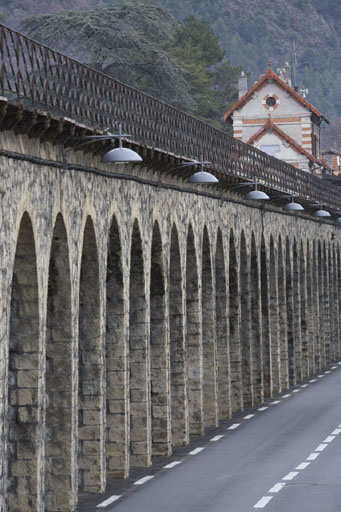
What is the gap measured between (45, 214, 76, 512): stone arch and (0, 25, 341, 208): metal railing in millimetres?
2560

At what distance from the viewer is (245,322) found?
46281 millimetres

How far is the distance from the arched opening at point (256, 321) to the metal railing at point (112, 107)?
→ 9.70 ft

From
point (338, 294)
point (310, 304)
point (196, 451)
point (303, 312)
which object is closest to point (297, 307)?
point (303, 312)

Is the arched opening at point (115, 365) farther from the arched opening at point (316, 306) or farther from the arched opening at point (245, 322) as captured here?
the arched opening at point (316, 306)

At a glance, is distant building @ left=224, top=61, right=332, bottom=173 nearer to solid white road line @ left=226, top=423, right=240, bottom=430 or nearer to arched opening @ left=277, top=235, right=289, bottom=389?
arched opening @ left=277, top=235, right=289, bottom=389

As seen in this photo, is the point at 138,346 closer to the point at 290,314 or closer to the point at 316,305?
the point at 290,314

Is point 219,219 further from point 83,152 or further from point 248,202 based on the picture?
point 83,152

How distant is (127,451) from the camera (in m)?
28.9

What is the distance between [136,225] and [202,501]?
766 cm

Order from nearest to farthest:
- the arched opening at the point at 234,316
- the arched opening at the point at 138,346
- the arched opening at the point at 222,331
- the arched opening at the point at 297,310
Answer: the arched opening at the point at 138,346 → the arched opening at the point at 222,331 → the arched opening at the point at 234,316 → the arched opening at the point at 297,310

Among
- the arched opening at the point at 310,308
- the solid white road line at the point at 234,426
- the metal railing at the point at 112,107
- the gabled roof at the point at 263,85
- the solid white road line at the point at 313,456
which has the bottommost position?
the solid white road line at the point at 313,456

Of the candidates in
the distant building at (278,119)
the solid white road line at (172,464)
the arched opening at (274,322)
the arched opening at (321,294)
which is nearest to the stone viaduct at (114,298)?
the solid white road line at (172,464)

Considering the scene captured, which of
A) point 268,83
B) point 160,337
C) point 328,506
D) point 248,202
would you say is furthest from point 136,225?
point 268,83

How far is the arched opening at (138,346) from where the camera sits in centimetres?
3084
